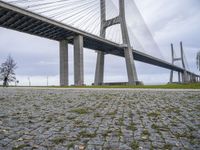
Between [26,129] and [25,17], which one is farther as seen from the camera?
[25,17]

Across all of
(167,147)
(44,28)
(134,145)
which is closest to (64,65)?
(44,28)

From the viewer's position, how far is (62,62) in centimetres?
4434

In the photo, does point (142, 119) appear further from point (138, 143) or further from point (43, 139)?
point (43, 139)

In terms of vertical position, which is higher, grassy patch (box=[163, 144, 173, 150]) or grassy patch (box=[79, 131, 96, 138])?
grassy patch (box=[79, 131, 96, 138])

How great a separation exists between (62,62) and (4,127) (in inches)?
1574

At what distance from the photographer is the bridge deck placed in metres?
32.2

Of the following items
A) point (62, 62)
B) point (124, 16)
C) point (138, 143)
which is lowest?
point (138, 143)

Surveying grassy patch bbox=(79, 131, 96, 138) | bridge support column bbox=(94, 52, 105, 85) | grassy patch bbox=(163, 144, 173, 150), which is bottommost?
grassy patch bbox=(163, 144, 173, 150)

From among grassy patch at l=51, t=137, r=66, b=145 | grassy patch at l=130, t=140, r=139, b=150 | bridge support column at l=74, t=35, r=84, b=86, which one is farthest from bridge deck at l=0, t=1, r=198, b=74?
grassy patch at l=130, t=140, r=139, b=150

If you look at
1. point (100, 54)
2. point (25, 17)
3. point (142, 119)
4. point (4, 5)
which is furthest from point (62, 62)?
point (142, 119)

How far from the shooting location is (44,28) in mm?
37969

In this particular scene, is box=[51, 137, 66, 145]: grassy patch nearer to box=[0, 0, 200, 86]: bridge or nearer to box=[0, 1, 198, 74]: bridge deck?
box=[0, 1, 198, 74]: bridge deck

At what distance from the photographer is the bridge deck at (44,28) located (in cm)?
3222

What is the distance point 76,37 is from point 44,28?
5.64 m
